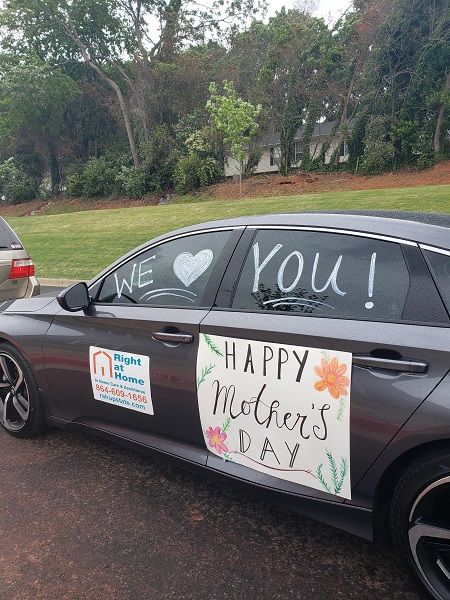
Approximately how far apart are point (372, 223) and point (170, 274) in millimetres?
1144

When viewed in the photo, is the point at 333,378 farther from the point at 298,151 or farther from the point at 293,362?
the point at 298,151

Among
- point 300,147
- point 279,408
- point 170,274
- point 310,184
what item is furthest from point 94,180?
point 279,408

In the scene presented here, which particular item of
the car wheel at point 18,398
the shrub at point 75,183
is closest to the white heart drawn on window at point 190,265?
the car wheel at point 18,398

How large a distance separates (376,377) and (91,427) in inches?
73.2

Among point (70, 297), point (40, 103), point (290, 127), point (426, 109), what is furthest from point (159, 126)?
point (70, 297)

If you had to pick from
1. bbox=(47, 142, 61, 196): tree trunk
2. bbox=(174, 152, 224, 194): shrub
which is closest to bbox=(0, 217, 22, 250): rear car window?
bbox=(174, 152, 224, 194): shrub

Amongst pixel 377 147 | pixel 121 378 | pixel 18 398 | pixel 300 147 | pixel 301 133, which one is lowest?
Result: pixel 18 398

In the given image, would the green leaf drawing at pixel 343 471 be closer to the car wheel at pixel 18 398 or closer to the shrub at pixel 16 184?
the car wheel at pixel 18 398

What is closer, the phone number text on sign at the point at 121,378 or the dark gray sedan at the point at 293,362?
the dark gray sedan at the point at 293,362

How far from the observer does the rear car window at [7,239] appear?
586 cm

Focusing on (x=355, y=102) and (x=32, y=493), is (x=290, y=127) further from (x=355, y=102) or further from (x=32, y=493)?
(x=32, y=493)

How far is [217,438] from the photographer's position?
8.07 feet

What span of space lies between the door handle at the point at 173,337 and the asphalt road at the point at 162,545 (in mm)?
658

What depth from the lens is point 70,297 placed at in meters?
3.02
